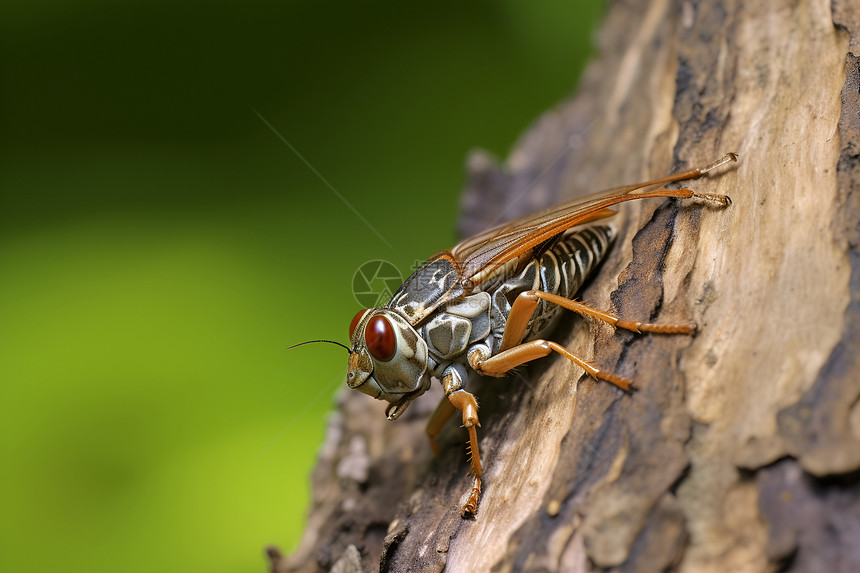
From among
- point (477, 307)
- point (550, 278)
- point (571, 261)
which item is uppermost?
point (571, 261)

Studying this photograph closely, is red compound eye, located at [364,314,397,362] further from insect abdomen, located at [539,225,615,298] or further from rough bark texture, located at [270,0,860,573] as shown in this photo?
insect abdomen, located at [539,225,615,298]

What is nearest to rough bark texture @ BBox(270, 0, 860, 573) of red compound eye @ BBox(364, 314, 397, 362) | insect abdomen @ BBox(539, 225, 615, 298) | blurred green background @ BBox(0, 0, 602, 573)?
insect abdomen @ BBox(539, 225, 615, 298)

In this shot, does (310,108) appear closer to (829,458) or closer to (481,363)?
(481,363)

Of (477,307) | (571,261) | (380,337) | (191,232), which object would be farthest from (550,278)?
(191,232)

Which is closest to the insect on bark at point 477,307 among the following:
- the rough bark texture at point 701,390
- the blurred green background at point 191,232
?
the rough bark texture at point 701,390

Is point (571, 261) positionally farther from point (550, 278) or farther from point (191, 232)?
point (191, 232)

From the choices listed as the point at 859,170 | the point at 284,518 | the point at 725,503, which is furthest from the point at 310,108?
the point at 725,503
